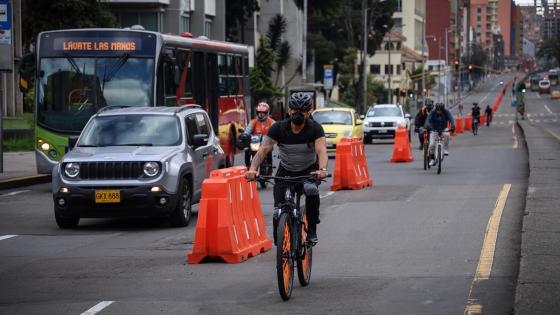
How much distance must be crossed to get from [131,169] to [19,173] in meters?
12.1

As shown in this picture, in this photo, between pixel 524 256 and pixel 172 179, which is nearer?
pixel 524 256

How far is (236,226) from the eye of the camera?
13.5m

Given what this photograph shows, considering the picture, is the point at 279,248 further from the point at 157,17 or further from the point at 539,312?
the point at 157,17

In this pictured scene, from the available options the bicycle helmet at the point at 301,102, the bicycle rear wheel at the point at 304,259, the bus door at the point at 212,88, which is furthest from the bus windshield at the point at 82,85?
the bicycle helmet at the point at 301,102

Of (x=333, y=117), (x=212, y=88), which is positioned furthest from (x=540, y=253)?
(x=333, y=117)

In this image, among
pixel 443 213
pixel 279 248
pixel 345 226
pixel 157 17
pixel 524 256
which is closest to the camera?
pixel 279 248

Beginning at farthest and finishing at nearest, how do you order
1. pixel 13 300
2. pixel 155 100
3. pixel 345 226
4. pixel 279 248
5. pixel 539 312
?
pixel 155 100
pixel 345 226
pixel 13 300
pixel 279 248
pixel 539 312

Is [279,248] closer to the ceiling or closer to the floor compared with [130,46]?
closer to the floor

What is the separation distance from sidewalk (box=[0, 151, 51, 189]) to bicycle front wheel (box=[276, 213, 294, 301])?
1598 cm

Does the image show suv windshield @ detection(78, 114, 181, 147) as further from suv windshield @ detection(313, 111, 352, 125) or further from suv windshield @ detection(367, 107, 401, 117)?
suv windshield @ detection(367, 107, 401, 117)

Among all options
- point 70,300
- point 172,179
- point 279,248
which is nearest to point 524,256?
point 279,248

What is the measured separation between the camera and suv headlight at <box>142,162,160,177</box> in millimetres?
17250

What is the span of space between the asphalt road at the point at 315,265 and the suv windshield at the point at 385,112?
1236 inches

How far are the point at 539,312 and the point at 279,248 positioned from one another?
225 cm
